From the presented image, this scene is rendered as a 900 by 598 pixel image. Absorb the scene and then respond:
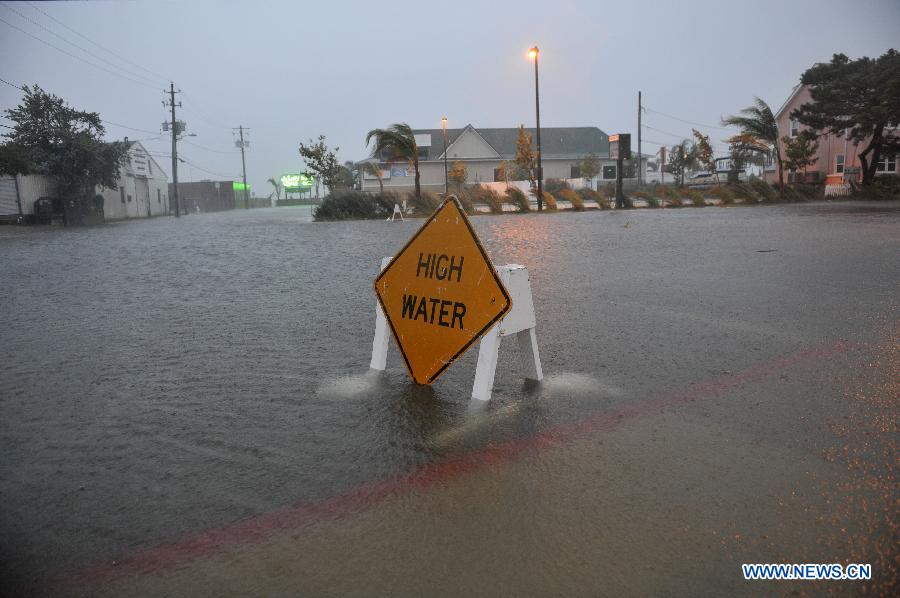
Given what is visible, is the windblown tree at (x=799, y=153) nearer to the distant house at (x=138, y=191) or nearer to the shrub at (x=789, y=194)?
the shrub at (x=789, y=194)

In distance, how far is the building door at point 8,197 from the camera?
3312 cm

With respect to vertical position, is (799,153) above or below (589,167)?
below

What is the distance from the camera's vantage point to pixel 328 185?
46.8 meters

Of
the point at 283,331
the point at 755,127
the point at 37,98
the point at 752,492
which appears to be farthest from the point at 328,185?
the point at 752,492

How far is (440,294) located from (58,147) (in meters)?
38.3

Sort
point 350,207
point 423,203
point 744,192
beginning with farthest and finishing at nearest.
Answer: point 744,192 → point 423,203 → point 350,207

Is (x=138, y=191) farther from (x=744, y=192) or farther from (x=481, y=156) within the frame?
(x=744, y=192)

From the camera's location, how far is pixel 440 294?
14.9 ft

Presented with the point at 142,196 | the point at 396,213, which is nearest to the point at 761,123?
the point at 396,213

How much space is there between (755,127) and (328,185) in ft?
93.2

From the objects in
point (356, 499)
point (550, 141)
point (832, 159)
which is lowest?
point (356, 499)

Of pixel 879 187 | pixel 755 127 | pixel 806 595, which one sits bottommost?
pixel 806 595

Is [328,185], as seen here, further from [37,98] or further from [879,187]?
[879,187]

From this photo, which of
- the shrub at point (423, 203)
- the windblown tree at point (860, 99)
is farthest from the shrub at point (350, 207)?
the windblown tree at point (860, 99)
